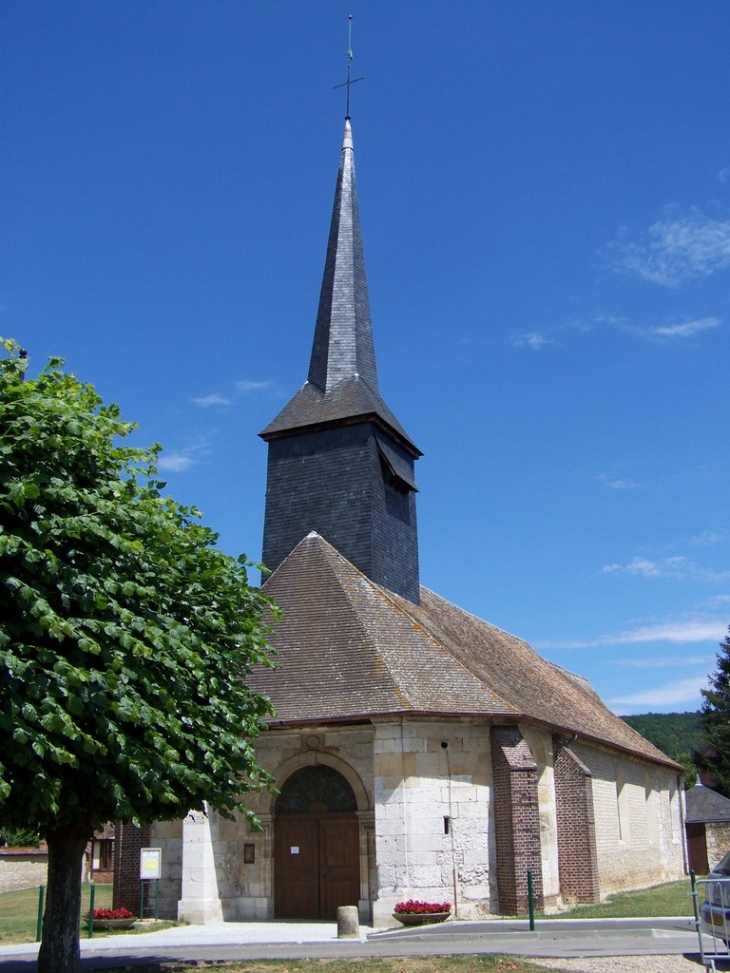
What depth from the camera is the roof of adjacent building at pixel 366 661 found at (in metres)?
17.0

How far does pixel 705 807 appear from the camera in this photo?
38656 mm

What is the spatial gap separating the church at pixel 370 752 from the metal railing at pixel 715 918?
5245 mm

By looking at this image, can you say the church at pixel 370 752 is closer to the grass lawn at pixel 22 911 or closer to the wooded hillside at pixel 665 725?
the grass lawn at pixel 22 911

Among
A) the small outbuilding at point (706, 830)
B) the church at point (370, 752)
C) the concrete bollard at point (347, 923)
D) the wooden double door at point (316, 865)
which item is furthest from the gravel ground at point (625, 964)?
the small outbuilding at point (706, 830)

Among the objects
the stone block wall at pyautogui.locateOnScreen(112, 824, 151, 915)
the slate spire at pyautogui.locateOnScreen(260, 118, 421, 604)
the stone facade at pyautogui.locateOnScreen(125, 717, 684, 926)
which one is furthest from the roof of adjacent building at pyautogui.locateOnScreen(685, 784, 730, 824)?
the stone block wall at pyautogui.locateOnScreen(112, 824, 151, 915)

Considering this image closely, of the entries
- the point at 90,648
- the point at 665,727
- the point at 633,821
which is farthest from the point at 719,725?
the point at 665,727

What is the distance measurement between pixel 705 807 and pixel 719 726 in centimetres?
763

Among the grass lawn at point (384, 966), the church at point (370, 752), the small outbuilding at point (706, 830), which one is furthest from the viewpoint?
the small outbuilding at point (706, 830)

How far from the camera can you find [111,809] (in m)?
9.88

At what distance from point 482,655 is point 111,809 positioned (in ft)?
46.0

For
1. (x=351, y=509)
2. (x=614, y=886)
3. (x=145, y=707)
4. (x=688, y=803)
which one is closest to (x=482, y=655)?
(x=351, y=509)

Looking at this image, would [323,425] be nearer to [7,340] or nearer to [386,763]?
[386,763]

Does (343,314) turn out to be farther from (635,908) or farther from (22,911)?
(22,911)

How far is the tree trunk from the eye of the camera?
1013 cm
